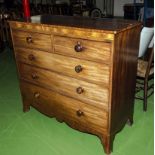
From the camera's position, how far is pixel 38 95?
2350mm

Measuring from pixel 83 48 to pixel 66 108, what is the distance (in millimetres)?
645

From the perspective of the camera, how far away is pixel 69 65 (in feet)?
6.31

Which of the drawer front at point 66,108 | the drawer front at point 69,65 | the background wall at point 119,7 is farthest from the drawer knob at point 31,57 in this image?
the background wall at point 119,7

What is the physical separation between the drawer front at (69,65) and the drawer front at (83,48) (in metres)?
0.05

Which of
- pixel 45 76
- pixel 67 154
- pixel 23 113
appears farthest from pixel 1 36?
pixel 67 154

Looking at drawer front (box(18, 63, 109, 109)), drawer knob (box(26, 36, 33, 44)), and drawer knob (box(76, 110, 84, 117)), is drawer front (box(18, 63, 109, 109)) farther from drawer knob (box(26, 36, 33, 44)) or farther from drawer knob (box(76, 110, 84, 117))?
drawer knob (box(26, 36, 33, 44))

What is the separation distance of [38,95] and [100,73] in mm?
861

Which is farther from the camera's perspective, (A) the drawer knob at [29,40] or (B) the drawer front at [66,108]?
(A) the drawer knob at [29,40]

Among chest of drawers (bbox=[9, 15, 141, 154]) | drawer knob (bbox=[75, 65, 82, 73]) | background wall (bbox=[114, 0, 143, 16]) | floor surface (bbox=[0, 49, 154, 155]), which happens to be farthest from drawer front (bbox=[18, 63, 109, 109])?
background wall (bbox=[114, 0, 143, 16])

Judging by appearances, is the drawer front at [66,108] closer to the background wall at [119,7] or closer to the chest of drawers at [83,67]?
the chest of drawers at [83,67]

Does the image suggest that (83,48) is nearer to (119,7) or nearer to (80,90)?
(80,90)

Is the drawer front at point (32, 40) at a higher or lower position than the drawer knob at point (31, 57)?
higher

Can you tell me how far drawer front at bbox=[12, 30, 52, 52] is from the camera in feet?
6.54

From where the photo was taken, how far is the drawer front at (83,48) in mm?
1651
